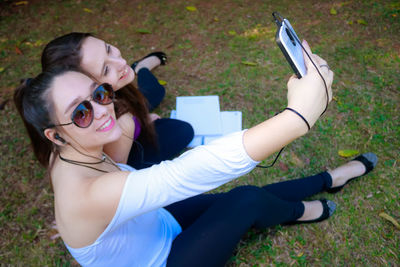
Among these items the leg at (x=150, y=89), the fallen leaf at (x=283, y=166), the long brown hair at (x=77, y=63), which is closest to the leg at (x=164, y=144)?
the long brown hair at (x=77, y=63)

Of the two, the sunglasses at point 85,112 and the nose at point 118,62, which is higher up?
Answer: the sunglasses at point 85,112

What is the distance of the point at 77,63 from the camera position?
1881mm

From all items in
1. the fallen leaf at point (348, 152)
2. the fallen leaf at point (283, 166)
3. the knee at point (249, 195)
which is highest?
the knee at point (249, 195)

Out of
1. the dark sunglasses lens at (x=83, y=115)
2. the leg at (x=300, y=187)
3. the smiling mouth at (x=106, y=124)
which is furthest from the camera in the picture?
the leg at (x=300, y=187)

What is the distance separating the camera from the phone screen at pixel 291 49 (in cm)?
113

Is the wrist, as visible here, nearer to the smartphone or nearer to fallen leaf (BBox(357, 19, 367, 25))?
the smartphone

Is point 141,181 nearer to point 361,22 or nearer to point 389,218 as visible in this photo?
point 389,218

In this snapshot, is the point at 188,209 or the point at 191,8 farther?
the point at 191,8

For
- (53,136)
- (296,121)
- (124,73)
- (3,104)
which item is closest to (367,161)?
(296,121)

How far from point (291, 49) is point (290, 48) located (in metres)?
0.01

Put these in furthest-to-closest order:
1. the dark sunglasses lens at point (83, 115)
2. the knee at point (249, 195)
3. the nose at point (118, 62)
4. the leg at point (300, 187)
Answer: the leg at point (300, 187) < the nose at point (118, 62) < the knee at point (249, 195) < the dark sunglasses lens at point (83, 115)

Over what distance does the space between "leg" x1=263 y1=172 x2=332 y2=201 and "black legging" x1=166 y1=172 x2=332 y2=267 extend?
122 mm

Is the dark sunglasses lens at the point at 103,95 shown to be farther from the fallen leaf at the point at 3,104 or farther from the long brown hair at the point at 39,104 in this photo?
the fallen leaf at the point at 3,104

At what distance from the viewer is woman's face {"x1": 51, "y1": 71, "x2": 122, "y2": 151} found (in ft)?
4.55
